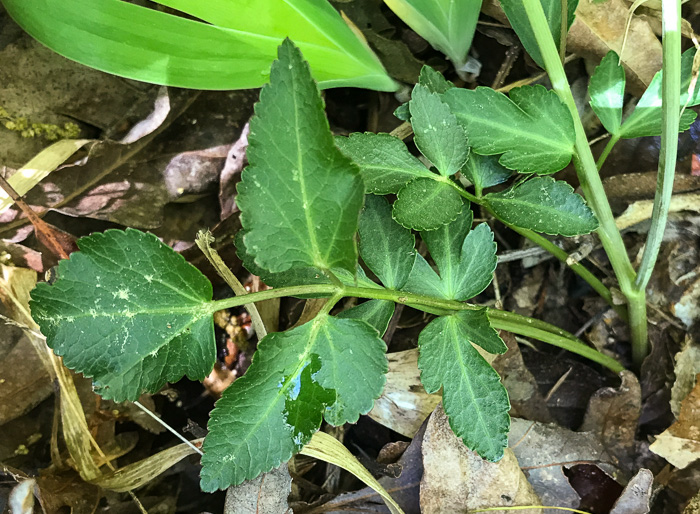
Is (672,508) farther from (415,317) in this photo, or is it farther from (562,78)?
(562,78)

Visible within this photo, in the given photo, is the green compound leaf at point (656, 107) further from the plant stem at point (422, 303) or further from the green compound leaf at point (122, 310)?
the green compound leaf at point (122, 310)

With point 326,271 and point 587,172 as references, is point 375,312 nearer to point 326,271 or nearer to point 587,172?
point 326,271

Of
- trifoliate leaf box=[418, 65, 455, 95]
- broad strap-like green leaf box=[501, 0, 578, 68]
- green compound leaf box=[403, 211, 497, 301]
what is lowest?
green compound leaf box=[403, 211, 497, 301]

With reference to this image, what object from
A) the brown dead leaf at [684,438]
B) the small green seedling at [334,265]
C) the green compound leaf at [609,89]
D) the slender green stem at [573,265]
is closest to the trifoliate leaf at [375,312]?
the small green seedling at [334,265]

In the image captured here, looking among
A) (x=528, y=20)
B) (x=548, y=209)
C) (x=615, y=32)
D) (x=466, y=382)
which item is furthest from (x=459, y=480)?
(x=615, y=32)

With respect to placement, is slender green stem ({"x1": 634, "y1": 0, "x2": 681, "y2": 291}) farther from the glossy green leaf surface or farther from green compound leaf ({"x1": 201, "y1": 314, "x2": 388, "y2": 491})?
green compound leaf ({"x1": 201, "y1": 314, "x2": 388, "y2": 491})

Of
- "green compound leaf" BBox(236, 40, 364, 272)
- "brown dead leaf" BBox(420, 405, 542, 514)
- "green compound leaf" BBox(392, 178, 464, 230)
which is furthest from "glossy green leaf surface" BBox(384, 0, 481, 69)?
"brown dead leaf" BBox(420, 405, 542, 514)
